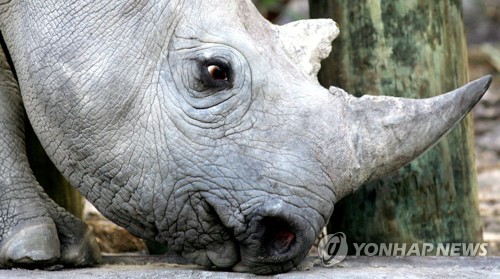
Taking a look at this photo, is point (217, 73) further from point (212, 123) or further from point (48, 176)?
point (48, 176)

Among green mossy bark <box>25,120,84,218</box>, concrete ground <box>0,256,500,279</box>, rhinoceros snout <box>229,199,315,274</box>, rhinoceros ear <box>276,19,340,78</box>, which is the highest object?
rhinoceros ear <box>276,19,340,78</box>

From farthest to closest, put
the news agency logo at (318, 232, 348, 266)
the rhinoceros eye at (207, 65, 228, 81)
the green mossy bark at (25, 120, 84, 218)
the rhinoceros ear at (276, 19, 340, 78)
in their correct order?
the green mossy bark at (25, 120, 84, 218) < the news agency logo at (318, 232, 348, 266) < the rhinoceros ear at (276, 19, 340, 78) < the rhinoceros eye at (207, 65, 228, 81)

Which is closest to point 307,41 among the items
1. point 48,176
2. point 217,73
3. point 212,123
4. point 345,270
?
point 217,73

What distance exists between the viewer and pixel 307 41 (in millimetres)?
4105

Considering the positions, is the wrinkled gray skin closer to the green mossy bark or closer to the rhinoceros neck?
the rhinoceros neck

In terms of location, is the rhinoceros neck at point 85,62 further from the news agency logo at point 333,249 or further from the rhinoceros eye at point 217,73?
the news agency logo at point 333,249

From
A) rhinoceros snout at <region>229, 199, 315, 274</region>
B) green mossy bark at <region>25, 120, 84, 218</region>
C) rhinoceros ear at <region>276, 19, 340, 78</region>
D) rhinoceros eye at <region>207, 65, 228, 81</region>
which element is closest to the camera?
rhinoceros snout at <region>229, 199, 315, 274</region>

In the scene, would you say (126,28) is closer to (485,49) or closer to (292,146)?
(292,146)

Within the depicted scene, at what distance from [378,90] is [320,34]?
0.97 metres

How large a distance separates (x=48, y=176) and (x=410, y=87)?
1720 mm

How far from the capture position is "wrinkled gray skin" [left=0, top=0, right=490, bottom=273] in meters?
3.86

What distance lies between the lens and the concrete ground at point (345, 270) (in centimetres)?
401

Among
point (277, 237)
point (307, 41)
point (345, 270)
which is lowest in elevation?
point (345, 270)

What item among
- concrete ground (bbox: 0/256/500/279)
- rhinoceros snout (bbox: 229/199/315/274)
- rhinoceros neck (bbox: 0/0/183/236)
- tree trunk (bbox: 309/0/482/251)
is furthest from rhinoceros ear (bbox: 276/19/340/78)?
tree trunk (bbox: 309/0/482/251)
